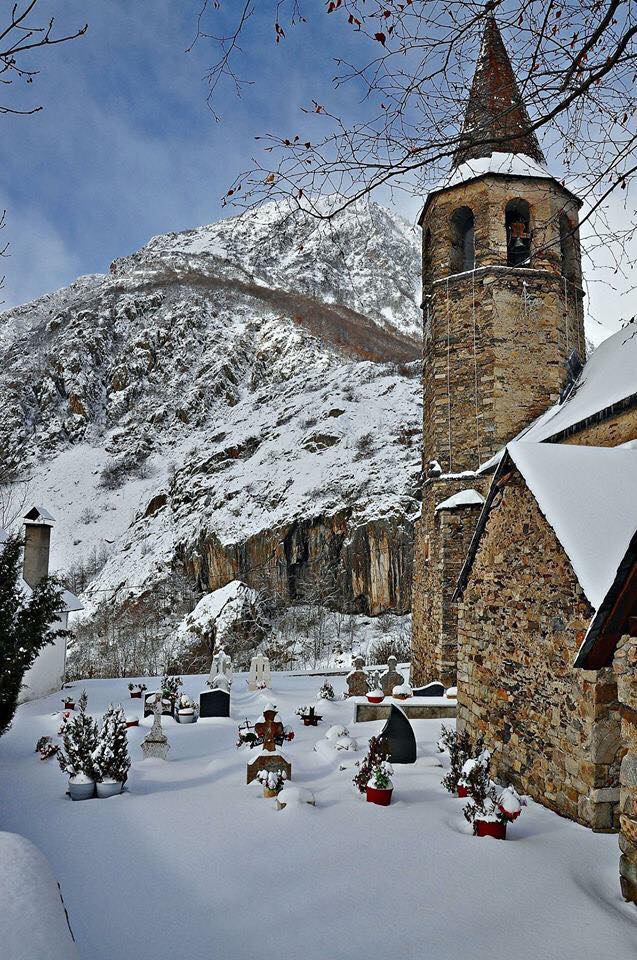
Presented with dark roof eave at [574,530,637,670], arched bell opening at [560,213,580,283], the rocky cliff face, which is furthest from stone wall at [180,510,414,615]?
dark roof eave at [574,530,637,670]

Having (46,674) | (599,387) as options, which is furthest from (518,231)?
(46,674)

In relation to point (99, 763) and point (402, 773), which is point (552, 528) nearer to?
point (402, 773)

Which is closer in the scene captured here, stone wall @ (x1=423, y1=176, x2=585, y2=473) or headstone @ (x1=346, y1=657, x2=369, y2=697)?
stone wall @ (x1=423, y1=176, x2=585, y2=473)

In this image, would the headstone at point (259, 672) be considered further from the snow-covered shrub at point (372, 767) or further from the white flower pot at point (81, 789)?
the snow-covered shrub at point (372, 767)

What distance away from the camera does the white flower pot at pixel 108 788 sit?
6695mm

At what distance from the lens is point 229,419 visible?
189 ft

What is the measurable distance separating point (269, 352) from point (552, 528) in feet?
209

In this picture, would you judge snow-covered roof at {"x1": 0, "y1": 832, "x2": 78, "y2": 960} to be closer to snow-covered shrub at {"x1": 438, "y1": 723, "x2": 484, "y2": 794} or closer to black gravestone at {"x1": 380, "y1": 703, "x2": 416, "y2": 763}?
snow-covered shrub at {"x1": 438, "y1": 723, "x2": 484, "y2": 794}

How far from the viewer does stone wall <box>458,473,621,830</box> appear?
5133 mm

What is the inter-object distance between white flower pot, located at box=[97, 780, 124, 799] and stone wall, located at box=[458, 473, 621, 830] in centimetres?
436

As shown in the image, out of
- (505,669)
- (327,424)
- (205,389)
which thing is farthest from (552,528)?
(205,389)

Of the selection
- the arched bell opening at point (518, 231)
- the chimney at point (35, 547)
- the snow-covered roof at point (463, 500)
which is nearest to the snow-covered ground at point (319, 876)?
the snow-covered roof at point (463, 500)

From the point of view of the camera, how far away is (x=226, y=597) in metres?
31.3

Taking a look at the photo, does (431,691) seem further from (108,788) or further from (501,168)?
(501,168)
